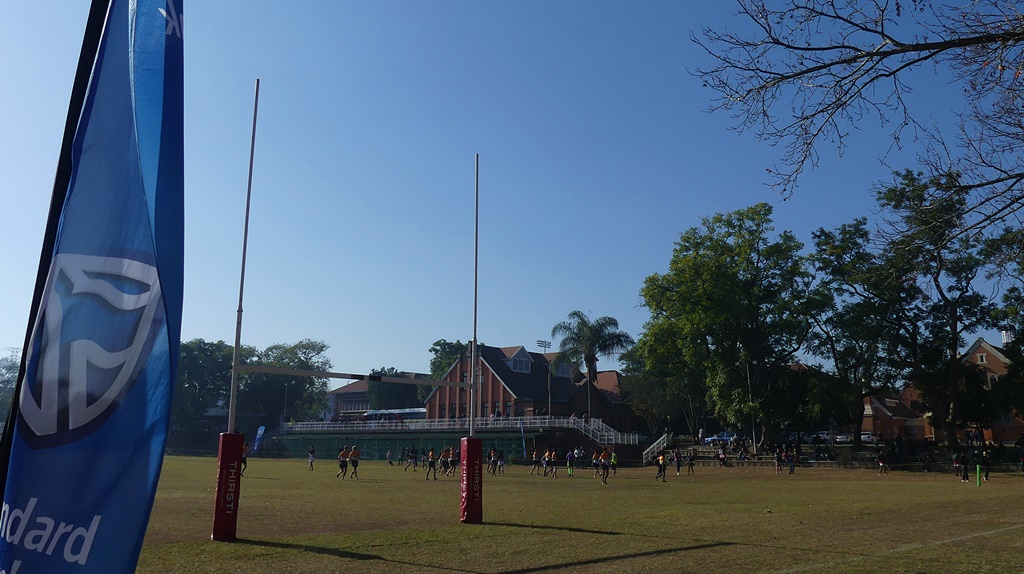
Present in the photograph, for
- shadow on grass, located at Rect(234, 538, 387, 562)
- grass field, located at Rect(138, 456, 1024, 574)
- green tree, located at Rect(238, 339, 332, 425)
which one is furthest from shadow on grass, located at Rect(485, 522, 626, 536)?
green tree, located at Rect(238, 339, 332, 425)

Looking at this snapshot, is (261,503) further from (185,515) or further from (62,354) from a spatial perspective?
(62,354)

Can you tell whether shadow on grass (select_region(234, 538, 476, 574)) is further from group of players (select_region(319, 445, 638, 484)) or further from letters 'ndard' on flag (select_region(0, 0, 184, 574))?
group of players (select_region(319, 445, 638, 484))

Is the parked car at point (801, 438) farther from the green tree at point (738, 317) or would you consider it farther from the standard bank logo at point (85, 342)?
the standard bank logo at point (85, 342)

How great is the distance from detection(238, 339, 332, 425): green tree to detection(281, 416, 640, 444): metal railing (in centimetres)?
2466

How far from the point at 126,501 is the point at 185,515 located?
15.7 metres

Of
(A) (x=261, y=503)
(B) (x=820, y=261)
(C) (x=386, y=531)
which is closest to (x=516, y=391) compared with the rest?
(B) (x=820, y=261)

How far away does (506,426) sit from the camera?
188 ft

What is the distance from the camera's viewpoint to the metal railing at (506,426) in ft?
179

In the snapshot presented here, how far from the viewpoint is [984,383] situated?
46.2 m

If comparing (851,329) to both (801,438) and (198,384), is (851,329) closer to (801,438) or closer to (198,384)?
(801,438)

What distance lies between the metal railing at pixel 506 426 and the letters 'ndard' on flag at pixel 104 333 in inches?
2059

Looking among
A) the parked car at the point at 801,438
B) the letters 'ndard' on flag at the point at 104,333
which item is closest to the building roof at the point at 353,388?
the parked car at the point at 801,438

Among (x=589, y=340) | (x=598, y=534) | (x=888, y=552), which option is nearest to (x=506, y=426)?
(x=589, y=340)

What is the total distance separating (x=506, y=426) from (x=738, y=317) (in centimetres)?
1964
